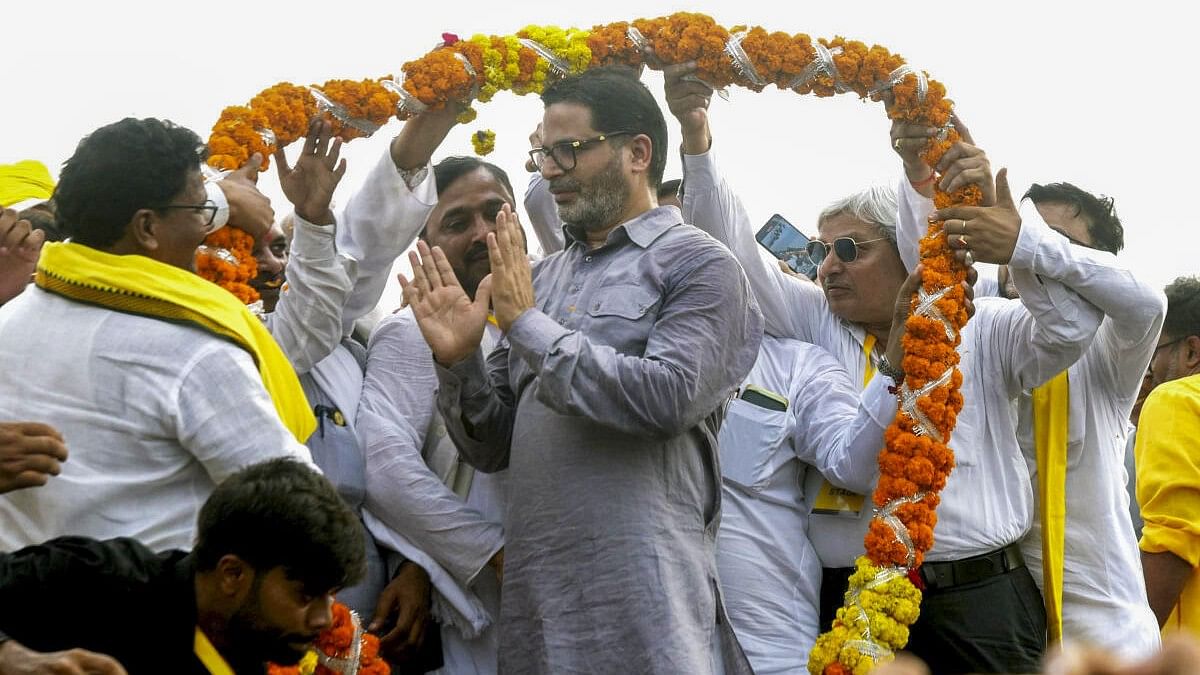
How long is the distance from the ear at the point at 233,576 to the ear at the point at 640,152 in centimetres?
176

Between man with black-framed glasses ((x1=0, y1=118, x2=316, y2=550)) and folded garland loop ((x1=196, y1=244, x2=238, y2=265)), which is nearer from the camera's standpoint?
man with black-framed glasses ((x1=0, y1=118, x2=316, y2=550))

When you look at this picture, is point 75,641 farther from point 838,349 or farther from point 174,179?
point 838,349

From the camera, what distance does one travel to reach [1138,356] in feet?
15.0

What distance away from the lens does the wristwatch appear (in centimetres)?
446

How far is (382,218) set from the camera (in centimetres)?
458

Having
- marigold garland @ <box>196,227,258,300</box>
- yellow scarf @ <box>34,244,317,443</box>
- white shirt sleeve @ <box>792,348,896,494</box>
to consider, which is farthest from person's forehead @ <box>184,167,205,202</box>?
white shirt sleeve @ <box>792,348,896,494</box>

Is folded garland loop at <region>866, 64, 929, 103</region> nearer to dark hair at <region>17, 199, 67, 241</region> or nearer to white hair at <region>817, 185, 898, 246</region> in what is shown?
white hair at <region>817, 185, 898, 246</region>

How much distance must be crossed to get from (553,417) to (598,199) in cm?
67

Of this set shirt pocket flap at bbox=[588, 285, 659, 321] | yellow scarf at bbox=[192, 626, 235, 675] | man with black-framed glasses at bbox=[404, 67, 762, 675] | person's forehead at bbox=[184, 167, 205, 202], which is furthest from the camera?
shirt pocket flap at bbox=[588, 285, 659, 321]

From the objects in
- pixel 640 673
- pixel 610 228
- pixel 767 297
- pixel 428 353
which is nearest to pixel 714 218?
pixel 767 297

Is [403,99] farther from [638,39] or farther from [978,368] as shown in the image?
[978,368]

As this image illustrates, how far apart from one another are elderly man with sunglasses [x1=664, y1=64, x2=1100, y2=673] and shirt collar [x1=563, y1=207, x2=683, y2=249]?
26.8 inches

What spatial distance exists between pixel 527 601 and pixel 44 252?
1478mm

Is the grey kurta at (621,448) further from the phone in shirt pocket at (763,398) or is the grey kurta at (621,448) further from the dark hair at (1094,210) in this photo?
the dark hair at (1094,210)
